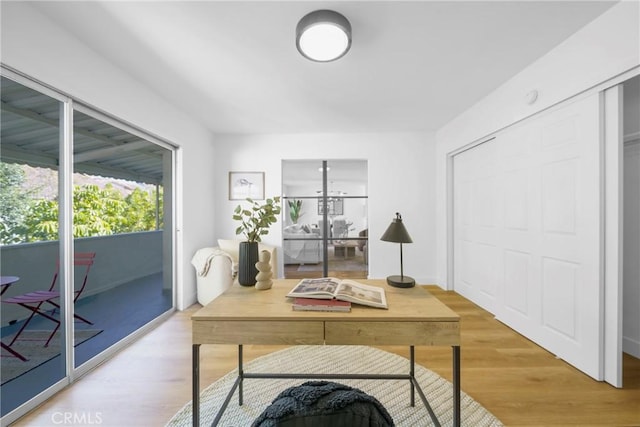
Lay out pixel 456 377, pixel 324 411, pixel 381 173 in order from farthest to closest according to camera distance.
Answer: pixel 381 173 < pixel 456 377 < pixel 324 411

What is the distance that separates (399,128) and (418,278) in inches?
92.9

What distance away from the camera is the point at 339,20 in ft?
5.24

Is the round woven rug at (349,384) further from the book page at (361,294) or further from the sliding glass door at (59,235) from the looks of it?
the sliding glass door at (59,235)

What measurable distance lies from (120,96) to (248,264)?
1.98m

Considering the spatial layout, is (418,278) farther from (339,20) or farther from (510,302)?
(339,20)

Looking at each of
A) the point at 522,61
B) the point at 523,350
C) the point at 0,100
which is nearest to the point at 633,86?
the point at 522,61

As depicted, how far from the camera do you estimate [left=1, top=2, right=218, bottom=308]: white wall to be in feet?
4.90

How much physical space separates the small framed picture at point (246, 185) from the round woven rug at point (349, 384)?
2489mm

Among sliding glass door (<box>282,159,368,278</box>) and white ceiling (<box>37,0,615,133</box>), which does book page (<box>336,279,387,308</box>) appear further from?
sliding glass door (<box>282,159,368,278</box>)

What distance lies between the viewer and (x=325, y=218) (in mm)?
→ 4203

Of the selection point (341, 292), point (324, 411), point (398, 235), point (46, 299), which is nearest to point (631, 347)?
point (398, 235)

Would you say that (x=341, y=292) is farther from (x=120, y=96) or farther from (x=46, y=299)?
(x=120, y=96)

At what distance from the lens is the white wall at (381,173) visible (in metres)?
4.00

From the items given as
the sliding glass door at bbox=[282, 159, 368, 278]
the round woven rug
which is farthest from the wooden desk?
the sliding glass door at bbox=[282, 159, 368, 278]
